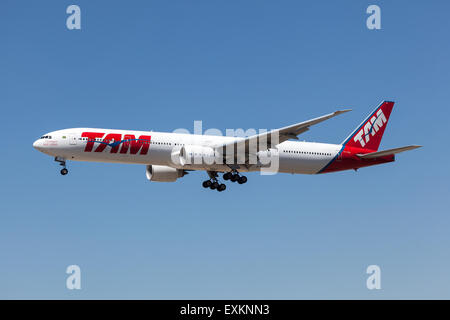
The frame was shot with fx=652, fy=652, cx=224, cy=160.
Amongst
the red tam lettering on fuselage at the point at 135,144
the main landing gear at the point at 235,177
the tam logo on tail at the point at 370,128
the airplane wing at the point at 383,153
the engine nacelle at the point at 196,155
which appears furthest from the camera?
the tam logo on tail at the point at 370,128

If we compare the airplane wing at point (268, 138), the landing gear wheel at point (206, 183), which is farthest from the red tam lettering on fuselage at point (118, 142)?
the landing gear wheel at point (206, 183)

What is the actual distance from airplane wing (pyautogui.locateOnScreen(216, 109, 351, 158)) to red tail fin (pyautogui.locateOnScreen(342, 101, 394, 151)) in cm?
915

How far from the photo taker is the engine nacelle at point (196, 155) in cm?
4458

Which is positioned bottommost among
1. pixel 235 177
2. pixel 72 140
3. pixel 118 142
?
pixel 235 177

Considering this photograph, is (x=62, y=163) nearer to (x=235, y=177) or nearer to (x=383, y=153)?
(x=235, y=177)

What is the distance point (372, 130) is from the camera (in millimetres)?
52656

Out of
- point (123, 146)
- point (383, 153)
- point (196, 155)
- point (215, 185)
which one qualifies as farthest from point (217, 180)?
point (383, 153)

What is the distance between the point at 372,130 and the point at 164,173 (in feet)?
56.1

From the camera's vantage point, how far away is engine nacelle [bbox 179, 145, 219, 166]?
44.6 m

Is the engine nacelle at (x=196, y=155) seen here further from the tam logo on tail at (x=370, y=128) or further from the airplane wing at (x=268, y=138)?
the tam logo on tail at (x=370, y=128)
